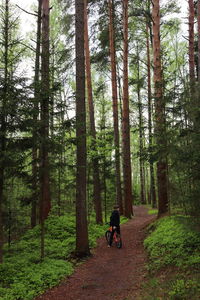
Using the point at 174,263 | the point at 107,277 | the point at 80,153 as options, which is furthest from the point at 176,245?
the point at 80,153

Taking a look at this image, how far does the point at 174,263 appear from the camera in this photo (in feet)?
22.0

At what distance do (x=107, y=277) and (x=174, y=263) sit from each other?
1.91 m

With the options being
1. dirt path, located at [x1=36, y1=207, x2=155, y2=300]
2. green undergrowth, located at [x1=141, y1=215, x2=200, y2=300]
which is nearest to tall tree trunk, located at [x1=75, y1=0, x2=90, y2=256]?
dirt path, located at [x1=36, y1=207, x2=155, y2=300]

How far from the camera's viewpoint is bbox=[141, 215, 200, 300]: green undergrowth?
5.02 meters

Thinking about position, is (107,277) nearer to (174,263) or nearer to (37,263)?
(174,263)

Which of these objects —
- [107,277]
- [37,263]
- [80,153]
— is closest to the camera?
[107,277]

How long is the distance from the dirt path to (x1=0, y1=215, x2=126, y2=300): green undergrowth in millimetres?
353

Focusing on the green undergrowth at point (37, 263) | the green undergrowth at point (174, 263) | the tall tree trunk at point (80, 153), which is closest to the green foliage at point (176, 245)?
the green undergrowth at point (174, 263)

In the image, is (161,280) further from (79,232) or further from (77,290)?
(79,232)

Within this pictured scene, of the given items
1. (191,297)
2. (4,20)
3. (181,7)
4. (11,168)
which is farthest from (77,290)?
(181,7)

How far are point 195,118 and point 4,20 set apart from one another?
21.1ft

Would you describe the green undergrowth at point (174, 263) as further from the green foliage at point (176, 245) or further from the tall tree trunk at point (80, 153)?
the tall tree trunk at point (80, 153)

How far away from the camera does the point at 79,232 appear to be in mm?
8891

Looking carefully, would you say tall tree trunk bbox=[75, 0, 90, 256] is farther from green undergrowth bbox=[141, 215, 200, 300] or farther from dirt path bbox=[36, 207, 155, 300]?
green undergrowth bbox=[141, 215, 200, 300]
